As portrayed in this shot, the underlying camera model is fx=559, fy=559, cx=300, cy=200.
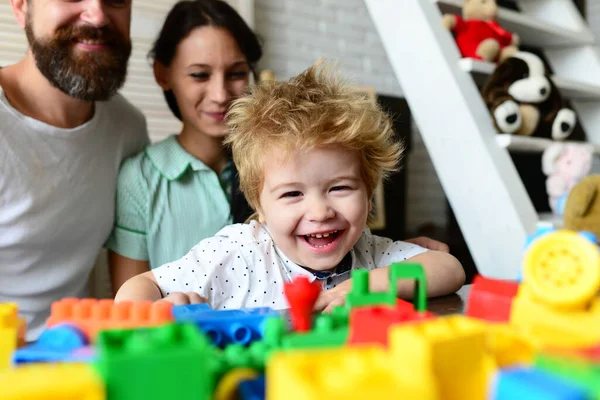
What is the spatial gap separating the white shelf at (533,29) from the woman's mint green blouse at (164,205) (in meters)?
0.95

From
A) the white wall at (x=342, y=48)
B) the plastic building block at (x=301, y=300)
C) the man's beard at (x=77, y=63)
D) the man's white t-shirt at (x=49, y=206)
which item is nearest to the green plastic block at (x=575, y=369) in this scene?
the plastic building block at (x=301, y=300)

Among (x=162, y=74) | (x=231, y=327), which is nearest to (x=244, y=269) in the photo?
(x=231, y=327)

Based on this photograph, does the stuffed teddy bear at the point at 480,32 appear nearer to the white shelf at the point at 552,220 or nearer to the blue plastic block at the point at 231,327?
A: the white shelf at the point at 552,220

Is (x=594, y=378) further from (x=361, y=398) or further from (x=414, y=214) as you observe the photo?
(x=414, y=214)

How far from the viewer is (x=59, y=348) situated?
0.44 metres

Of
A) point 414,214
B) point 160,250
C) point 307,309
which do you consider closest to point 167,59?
point 160,250

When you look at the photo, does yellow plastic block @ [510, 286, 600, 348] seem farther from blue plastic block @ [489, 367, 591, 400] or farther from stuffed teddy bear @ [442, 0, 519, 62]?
stuffed teddy bear @ [442, 0, 519, 62]

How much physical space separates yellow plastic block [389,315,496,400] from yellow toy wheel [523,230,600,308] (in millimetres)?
130

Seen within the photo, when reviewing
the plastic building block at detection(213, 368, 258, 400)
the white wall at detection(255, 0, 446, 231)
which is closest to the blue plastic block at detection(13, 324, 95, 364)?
the plastic building block at detection(213, 368, 258, 400)

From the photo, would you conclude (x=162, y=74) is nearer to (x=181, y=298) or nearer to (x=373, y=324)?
(x=181, y=298)

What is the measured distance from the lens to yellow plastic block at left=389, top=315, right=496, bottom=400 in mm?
306

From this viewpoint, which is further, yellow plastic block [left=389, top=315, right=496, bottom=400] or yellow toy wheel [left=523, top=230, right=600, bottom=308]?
yellow toy wheel [left=523, top=230, right=600, bottom=308]

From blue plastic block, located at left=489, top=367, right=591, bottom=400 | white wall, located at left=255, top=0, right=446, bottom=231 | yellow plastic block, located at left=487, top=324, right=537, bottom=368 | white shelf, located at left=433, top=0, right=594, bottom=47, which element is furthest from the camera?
white wall, located at left=255, top=0, right=446, bottom=231

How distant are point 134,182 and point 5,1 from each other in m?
0.89
